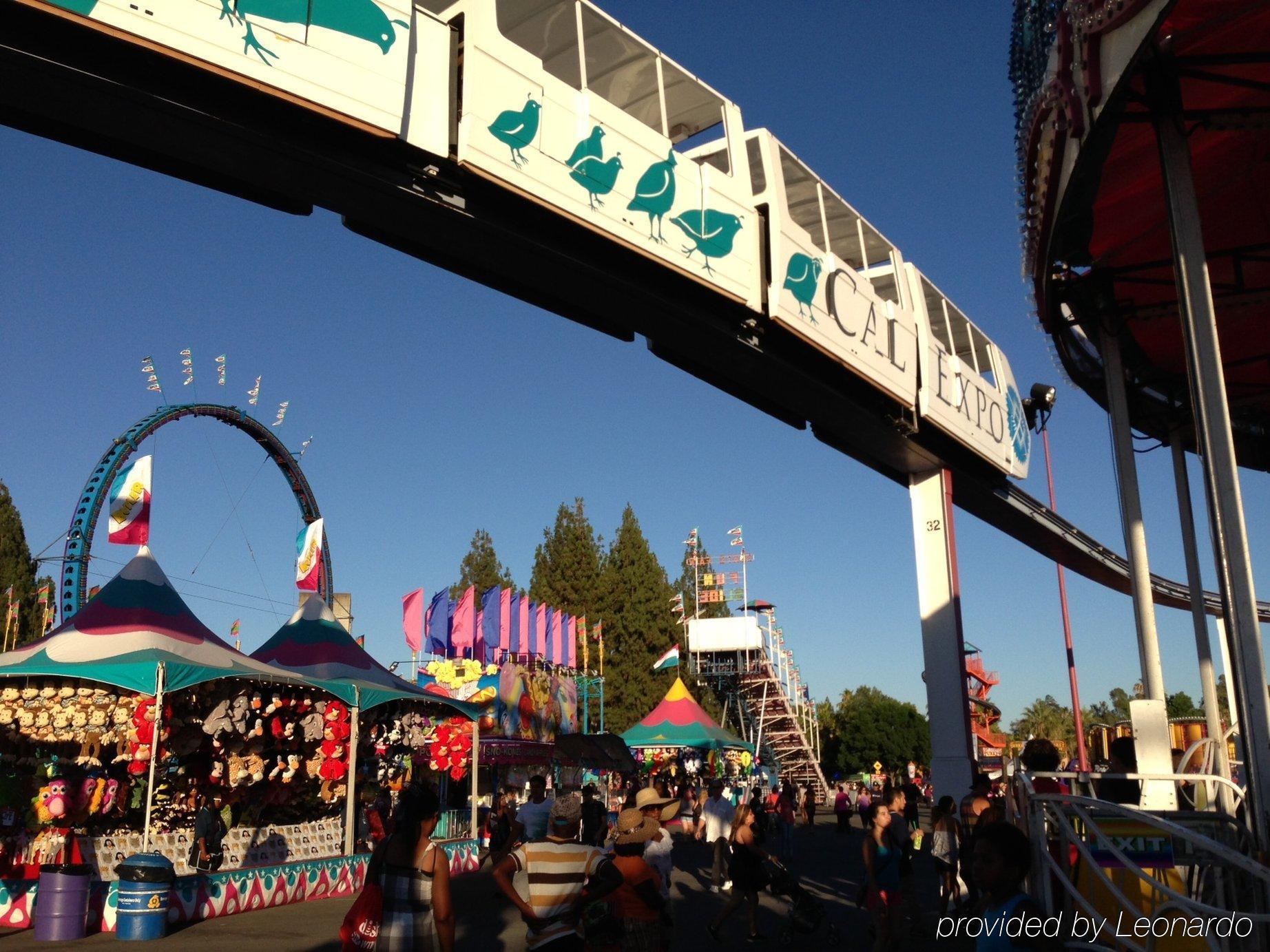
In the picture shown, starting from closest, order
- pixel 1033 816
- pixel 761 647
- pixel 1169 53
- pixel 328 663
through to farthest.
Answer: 1. pixel 1033 816
2. pixel 1169 53
3. pixel 328 663
4. pixel 761 647

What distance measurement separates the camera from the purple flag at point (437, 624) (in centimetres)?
3428

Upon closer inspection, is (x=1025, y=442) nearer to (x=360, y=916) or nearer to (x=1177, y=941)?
(x=1177, y=941)

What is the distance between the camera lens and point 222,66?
9.29m

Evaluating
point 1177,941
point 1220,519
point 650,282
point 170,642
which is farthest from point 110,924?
point 1220,519

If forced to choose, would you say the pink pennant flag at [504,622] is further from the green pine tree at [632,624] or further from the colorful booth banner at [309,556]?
the green pine tree at [632,624]

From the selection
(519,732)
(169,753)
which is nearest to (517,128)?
(169,753)

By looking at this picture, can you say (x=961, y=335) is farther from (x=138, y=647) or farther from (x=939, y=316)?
(x=138, y=647)

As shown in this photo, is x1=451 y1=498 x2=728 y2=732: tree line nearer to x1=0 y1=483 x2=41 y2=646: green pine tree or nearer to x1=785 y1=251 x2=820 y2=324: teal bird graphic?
x1=0 y1=483 x2=41 y2=646: green pine tree

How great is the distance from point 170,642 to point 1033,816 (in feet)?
37.2

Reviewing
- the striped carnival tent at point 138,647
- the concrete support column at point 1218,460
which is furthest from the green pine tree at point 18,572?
the concrete support column at point 1218,460

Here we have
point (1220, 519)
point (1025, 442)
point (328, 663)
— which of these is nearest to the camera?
point (1220, 519)

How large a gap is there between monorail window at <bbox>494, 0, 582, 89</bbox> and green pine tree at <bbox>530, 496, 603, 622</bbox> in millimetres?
45335

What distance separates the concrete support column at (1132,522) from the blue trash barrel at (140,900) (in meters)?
12.3

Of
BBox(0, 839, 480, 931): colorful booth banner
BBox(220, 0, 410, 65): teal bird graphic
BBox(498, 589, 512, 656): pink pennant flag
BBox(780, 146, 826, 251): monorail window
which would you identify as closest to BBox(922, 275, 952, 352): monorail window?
BBox(780, 146, 826, 251): monorail window
